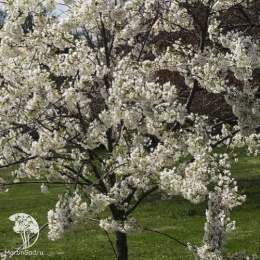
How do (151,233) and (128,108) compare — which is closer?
(128,108)

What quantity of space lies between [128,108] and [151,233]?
8.38 meters

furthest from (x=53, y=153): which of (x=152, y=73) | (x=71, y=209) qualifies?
(x=71, y=209)

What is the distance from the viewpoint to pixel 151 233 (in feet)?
46.4

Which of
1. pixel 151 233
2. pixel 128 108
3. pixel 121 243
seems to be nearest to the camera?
pixel 128 108

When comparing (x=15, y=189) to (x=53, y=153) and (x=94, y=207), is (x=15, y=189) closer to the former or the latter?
(x=53, y=153)

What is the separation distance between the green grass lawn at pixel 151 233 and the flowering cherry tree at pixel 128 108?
14.1 feet

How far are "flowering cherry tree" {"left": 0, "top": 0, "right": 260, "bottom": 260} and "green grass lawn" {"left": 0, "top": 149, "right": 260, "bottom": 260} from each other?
4294mm

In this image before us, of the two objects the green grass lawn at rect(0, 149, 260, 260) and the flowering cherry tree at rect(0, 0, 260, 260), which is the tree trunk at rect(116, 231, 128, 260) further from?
the green grass lawn at rect(0, 149, 260, 260)

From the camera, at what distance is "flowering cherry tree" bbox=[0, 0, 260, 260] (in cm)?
561

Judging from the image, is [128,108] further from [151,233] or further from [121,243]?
[151,233]

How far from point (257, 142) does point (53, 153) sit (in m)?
2.84

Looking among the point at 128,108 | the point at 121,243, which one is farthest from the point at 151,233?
the point at 128,108

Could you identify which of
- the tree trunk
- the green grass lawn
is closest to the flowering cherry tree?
the tree trunk

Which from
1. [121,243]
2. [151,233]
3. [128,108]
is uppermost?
[128,108]
